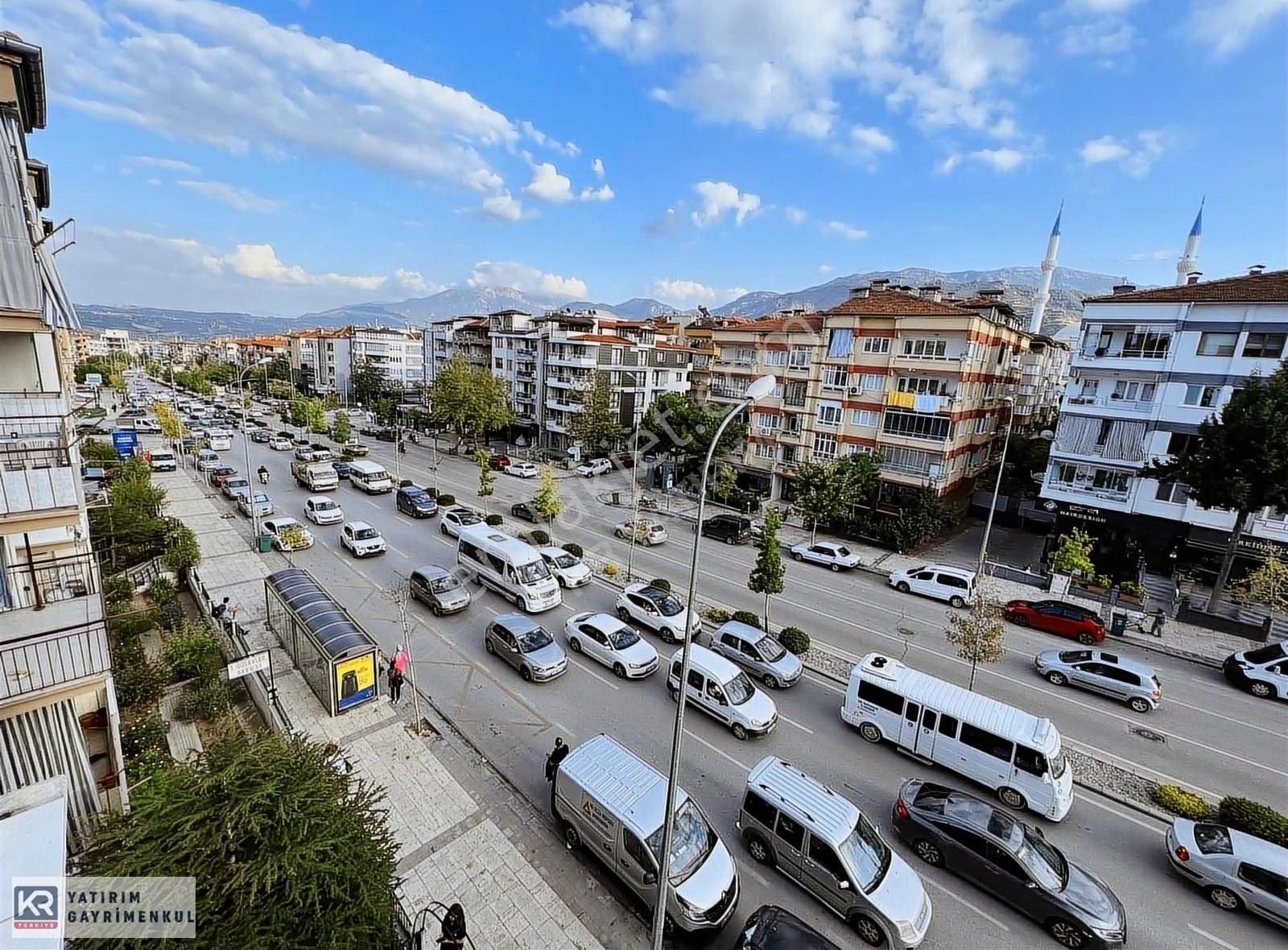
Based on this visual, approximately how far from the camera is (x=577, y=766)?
9.89m

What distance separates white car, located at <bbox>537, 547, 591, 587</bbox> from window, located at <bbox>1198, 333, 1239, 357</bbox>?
29289 mm

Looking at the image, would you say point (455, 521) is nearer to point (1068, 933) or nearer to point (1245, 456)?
point (1068, 933)

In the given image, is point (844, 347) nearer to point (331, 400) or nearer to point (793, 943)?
point (793, 943)

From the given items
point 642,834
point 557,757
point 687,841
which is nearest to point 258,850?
point 642,834

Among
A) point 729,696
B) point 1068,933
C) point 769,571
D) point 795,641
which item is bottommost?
point 795,641

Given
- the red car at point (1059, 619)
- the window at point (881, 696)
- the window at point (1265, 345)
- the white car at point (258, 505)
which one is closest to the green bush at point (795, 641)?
the window at point (881, 696)

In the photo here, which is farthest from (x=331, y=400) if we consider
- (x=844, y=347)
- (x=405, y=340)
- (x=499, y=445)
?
(x=844, y=347)

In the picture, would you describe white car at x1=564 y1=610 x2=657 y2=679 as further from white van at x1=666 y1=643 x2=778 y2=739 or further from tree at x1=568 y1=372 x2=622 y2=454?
tree at x1=568 y1=372 x2=622 y2=454

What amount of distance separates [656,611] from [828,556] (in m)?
12.2

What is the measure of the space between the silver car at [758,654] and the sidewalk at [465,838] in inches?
288

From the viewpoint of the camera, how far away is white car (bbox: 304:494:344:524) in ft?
91.1

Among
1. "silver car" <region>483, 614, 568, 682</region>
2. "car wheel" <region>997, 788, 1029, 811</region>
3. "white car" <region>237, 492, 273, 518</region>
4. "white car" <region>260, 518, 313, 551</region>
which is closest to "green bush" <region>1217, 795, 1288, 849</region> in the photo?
"car wheel" <region>997, 788, 1029, 811</region>

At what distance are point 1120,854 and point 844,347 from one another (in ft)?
90.1

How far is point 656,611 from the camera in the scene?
18078 mm
